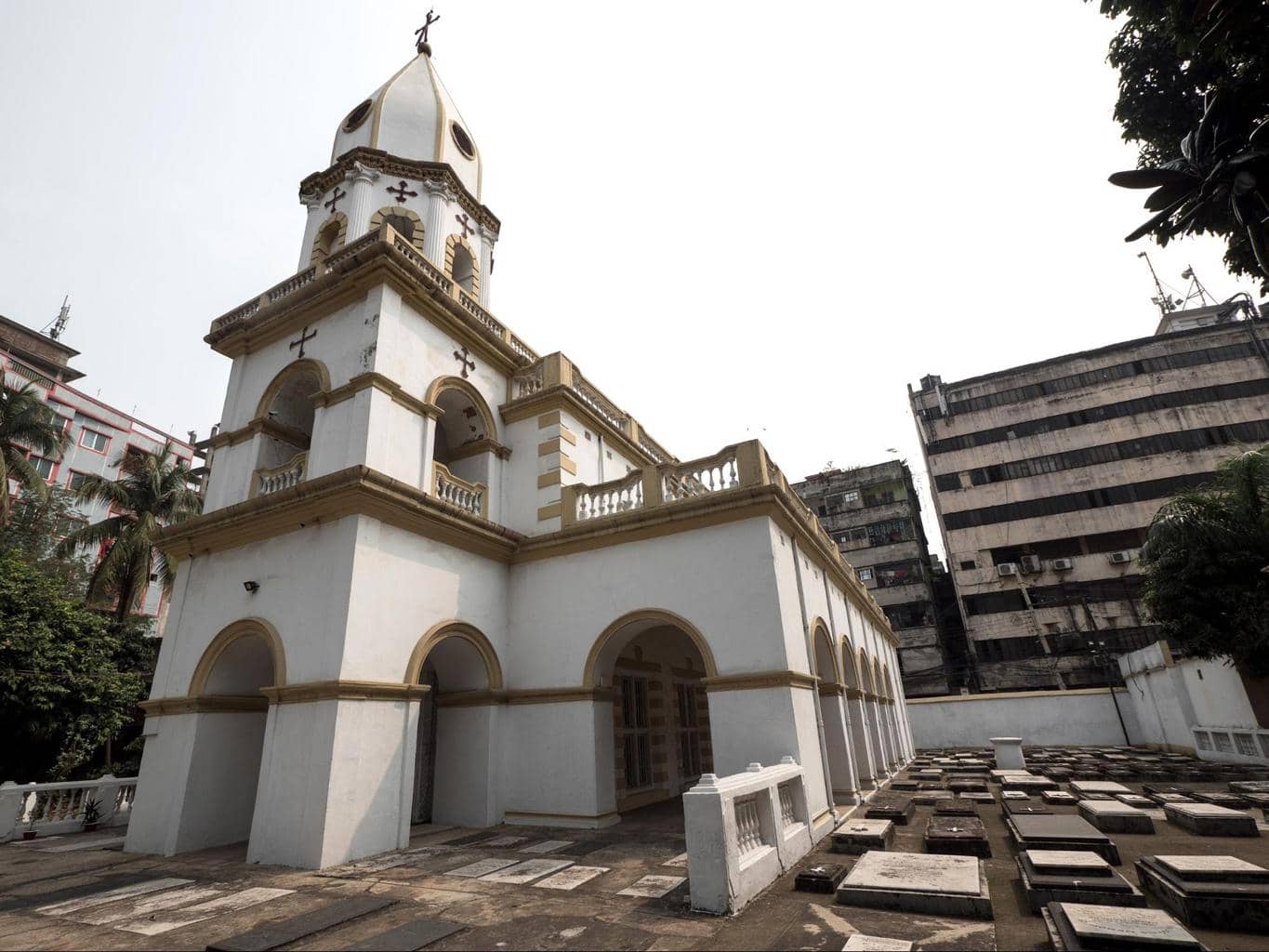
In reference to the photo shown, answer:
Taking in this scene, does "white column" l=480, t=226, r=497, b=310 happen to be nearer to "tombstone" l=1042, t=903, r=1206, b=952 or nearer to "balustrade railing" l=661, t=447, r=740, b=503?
"balustrade railing" l=661, t=447, r=740, b=503

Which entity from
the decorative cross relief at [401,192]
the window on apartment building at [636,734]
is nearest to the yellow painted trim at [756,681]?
the window on apartment building at [636,734]

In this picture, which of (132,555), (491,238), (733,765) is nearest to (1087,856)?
(733,765)

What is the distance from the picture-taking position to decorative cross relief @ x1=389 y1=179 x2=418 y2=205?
14.7 m

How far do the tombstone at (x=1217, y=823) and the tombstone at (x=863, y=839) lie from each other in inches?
141

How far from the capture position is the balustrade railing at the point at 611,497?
1163cm

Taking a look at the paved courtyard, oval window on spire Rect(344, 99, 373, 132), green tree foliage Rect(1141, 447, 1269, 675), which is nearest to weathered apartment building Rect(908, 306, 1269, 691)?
green tree foliage Rect(1141, 447, 1269, 675)

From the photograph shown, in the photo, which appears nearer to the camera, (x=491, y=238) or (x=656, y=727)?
(x=656, y=727)

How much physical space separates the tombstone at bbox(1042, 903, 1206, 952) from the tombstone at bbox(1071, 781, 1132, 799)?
8017 mm

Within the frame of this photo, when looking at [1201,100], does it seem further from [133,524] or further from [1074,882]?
[133,524]

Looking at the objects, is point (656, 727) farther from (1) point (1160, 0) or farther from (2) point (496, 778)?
(1) point (1160, 0)

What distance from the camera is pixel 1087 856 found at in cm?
594

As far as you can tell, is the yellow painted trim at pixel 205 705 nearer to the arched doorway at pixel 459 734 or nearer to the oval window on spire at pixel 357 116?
the arched doorway at pixel 459 734

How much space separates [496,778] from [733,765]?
4.26m

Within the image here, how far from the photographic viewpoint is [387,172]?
14844 mm
